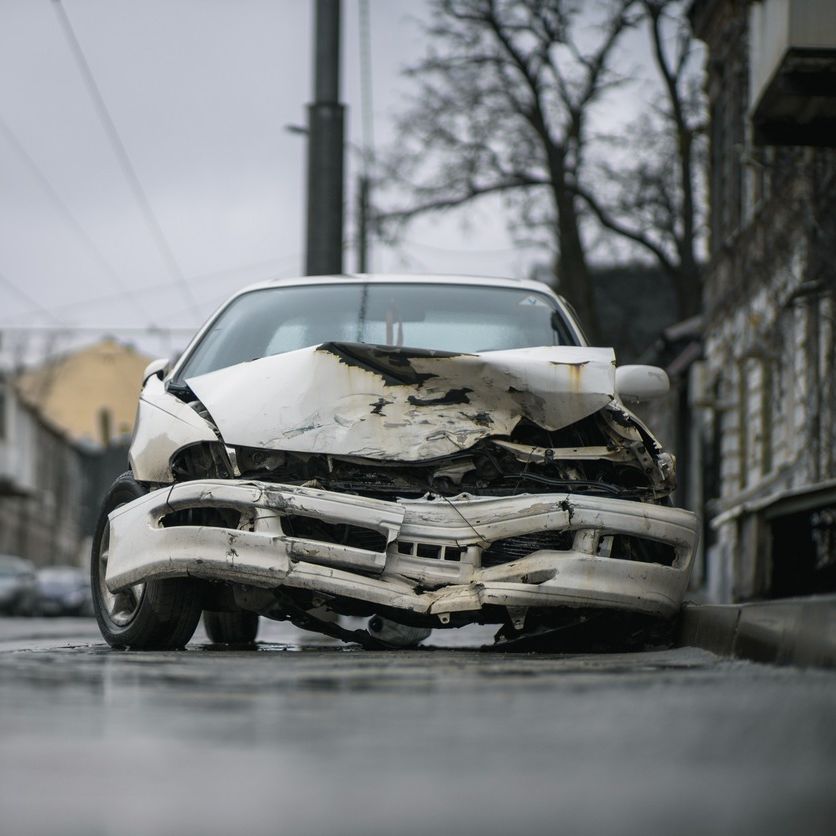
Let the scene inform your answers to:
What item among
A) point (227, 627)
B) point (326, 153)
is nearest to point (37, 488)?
point (326, 153)

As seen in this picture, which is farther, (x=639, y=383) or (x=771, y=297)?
(x=771, y=297)

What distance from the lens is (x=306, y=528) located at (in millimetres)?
6543

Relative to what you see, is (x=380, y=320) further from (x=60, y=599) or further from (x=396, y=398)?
(x=60, y=599)

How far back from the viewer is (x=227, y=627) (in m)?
9.05

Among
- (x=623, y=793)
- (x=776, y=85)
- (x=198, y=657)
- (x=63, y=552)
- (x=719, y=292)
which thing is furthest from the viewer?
(x=63, y=552)

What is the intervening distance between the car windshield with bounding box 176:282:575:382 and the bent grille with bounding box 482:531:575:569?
1362 millimetres

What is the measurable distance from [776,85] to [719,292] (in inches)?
473

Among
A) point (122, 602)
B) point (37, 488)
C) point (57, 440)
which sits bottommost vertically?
point (37, 488)

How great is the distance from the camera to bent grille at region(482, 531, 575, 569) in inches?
257

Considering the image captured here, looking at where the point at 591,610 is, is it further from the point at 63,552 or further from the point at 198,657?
the point at 63,552

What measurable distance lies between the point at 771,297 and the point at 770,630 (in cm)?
1093

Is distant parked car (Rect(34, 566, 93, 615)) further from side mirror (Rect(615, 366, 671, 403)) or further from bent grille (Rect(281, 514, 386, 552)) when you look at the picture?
bent grille (Rect(281, 514, 386, 552))

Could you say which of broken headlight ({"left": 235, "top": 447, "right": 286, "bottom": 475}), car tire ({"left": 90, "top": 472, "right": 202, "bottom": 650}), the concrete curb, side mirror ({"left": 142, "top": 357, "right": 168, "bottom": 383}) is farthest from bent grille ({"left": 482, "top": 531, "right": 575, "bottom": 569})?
side mirror ({"left": 142, "top": 357, "right": 168, "bottom": 383})

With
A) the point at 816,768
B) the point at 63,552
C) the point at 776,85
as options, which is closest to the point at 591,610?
the point at 816,768
